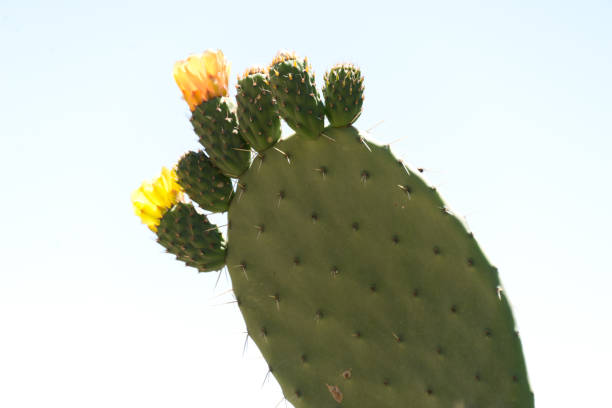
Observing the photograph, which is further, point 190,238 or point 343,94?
point 190,238

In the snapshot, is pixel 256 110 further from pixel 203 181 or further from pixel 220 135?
pixel 203 181

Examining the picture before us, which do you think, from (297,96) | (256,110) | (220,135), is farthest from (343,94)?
(220,135)

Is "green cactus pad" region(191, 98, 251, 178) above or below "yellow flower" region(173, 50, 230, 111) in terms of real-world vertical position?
below

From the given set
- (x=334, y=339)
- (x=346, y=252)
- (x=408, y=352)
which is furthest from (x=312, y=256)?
(x=408, y=352)

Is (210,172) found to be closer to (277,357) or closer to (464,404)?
(277,357)

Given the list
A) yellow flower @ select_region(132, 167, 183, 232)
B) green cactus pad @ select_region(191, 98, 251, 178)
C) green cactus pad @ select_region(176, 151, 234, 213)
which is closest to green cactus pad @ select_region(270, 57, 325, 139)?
green cactus pad @ select_region(191, 98, 251, 178)

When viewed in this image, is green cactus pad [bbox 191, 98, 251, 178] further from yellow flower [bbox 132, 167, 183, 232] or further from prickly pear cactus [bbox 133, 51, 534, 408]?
yellow flower [bbox 132, 167, 183, 232]

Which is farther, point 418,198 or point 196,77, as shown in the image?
point 196,77
